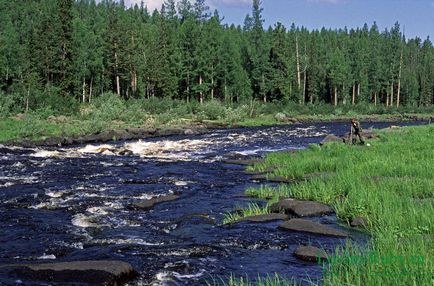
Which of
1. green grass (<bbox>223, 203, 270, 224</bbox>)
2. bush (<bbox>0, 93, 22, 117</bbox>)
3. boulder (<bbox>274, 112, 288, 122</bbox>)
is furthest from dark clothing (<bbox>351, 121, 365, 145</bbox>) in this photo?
boulder (<bbox>274, 112, 288, 122</bbox>)

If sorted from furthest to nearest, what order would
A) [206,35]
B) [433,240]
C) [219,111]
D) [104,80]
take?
[104,80] < [206,35] < [219,111] < [433,240]

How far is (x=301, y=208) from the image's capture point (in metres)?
12.7

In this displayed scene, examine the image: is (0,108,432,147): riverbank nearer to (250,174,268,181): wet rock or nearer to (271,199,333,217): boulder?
(250,174,268,181): wet rock

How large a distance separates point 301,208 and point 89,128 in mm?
32007

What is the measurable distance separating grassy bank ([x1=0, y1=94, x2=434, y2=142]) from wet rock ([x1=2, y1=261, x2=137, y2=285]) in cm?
2816

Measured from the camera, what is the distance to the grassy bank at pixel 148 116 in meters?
38.5

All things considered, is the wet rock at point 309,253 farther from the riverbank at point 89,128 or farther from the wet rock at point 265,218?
the riverbank at point 89,128

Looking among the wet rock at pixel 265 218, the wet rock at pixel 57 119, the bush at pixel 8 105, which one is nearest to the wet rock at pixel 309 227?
the wet rock at pixel 265 218

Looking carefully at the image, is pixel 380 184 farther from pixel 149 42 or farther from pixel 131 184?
pixel 149 42

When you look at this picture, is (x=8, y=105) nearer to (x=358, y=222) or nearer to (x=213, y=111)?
(x=213, y=111)

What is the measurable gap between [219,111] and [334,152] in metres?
38.8

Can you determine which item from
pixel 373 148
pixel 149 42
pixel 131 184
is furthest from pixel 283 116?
pixel 131 184

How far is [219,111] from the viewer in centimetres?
6012

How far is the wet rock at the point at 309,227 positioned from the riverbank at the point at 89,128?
2585 centimetres
